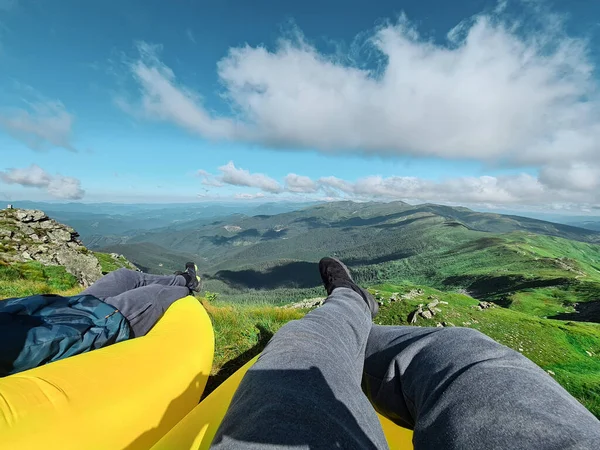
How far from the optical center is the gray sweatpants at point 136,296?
10.5 feet

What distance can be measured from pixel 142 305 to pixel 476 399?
3.56 meters

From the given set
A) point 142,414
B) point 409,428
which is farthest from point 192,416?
point 409,428

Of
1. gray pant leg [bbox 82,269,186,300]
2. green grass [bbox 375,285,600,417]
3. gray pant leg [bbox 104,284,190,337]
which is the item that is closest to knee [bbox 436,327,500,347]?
green grass [bbox 375,285,600,417]

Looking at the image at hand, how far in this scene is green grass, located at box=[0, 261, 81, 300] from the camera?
6.29m

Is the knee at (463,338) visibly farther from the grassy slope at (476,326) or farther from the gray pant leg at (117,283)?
the gray pant leg at (117,283)

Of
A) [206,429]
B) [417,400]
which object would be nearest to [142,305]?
[206,429]

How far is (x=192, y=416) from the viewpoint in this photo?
1.99m

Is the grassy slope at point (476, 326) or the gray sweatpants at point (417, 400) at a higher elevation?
the gray sweatpants at point (417, 400)

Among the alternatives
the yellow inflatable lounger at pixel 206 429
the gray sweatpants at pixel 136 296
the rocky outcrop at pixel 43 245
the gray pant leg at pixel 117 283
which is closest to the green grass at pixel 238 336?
the gray sweatpants at pixel 136 296

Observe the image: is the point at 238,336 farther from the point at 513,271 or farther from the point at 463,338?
the point at 513,271

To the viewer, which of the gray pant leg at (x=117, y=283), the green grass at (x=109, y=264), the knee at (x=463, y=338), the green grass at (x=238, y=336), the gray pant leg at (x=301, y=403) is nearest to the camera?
the gray pant leg at (x=301, y=403)

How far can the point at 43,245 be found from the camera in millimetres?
18969

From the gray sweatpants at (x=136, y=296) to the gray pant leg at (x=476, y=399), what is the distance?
2.89 meters

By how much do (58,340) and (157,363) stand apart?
0.80m
